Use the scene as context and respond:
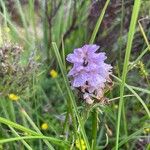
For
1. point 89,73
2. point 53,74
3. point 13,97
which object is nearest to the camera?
point 89,73

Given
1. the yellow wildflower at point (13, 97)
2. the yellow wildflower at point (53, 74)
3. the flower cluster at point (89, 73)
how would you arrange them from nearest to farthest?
the flower cluster at point (89, 73) < the yellow wildflower at point (13, 97) < the yellow wildflower at point (53, 74)

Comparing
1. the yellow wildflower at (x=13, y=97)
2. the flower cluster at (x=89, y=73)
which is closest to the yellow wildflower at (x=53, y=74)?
the yellow wildflower at (x=13, y=97)

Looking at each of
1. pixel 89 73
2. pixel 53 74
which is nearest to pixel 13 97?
pixel 53 74

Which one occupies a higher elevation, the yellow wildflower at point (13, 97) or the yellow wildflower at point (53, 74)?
the yellow wildflower at point (53, 74)

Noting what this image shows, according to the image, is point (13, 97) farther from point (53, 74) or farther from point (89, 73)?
point (89, 73)

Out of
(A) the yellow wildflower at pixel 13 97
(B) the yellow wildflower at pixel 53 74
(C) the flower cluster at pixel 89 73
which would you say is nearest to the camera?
(C) the flower cluster at pixel 89 73

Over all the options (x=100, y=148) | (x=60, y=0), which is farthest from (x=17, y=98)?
(x=60, y=0)

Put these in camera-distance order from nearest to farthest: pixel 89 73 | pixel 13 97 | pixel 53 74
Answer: pixel 89 73 → pixel 13 97 → pixel 53 74

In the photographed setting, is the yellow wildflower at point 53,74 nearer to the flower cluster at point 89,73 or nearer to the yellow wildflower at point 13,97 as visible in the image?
the yellow wildflower at point 13,97

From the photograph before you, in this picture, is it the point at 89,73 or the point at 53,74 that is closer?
the point at 89,73
